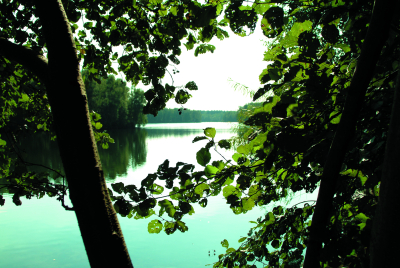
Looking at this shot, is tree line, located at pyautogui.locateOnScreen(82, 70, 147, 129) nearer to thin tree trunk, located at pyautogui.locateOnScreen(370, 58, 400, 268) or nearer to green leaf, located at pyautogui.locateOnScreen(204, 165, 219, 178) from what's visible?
green leaf, located at pyautogui.locateOnScreen(204, 165, 219, 178)

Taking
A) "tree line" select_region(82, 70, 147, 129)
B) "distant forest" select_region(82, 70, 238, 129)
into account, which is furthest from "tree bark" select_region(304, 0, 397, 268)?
"tree line" select_region(82, 70, 147, 129)

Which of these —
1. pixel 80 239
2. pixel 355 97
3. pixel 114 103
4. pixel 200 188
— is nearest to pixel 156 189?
pixel 200 188

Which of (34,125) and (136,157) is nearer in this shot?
(34,125)

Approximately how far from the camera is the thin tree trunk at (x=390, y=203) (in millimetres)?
569

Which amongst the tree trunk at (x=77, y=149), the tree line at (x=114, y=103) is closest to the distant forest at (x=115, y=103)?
the tree line at (x=114, y=103)

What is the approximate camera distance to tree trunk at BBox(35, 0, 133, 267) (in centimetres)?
105

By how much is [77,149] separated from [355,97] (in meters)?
0.98

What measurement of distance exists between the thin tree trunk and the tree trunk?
0.89 metres

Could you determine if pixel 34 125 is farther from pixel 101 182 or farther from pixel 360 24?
pixel 360 24

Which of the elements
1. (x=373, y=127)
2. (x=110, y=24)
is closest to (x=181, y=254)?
(x=110, y=24)

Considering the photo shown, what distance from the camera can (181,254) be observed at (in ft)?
20.8

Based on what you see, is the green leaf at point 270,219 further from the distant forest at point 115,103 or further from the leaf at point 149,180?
the distant forest at point 115,103

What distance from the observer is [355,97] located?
77cm

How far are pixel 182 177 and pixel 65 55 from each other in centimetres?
70
